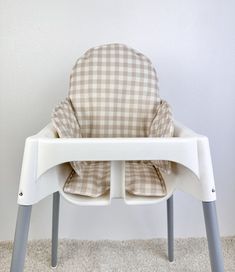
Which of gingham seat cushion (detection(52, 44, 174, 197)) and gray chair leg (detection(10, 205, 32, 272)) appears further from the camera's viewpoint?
gingham seat cushion (detection(52, 44, 174, 197))

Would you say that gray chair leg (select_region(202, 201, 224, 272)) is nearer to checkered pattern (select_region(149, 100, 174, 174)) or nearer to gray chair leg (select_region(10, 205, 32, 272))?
checkered pattern (select_region(149, 100, 174, 174))

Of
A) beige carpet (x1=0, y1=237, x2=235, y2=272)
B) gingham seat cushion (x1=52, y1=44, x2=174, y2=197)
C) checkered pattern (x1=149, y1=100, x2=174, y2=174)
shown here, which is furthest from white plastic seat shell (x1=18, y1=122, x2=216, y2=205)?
beige carpet (x1=0, y1=237, x2=235, y2=272)

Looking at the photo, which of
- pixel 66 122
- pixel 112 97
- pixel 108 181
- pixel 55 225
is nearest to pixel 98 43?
pixel 112 97

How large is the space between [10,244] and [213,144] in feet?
3.00

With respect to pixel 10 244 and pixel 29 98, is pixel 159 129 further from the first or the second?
pixel 10 244

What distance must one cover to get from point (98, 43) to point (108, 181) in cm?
56

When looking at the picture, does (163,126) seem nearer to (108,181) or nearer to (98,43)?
(108,181)

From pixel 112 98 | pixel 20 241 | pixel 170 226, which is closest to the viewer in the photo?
pixel 20 241

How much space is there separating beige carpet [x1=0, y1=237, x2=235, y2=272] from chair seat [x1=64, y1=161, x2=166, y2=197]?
0.40 m

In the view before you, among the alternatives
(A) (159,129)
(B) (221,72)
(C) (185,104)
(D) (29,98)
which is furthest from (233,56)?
(D) (29,98)

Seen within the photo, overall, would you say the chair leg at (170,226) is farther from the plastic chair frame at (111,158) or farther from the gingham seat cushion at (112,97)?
the plastic chair frame at (111,158)

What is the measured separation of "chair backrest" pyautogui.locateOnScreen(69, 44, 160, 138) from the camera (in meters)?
0.92

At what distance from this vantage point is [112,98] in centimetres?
93

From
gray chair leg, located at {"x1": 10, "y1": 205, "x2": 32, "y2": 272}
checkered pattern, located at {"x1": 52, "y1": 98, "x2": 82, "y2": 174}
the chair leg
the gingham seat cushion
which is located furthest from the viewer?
the chair leg
